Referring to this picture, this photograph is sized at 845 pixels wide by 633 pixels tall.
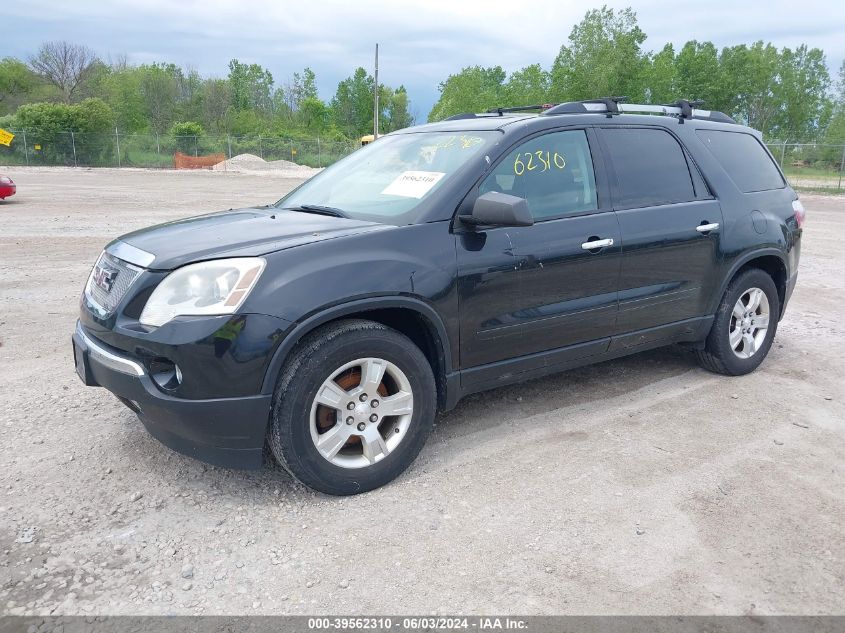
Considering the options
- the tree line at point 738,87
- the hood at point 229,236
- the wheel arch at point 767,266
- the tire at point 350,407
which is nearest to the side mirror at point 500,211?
the hood at point 229,236

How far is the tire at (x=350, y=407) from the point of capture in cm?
316

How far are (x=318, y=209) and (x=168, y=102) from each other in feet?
275

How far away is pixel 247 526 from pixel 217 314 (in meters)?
0.98

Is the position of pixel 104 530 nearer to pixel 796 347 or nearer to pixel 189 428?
pixel 189 428

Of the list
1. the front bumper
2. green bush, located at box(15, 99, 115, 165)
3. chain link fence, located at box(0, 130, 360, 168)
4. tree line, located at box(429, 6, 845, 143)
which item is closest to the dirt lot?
the front bumper

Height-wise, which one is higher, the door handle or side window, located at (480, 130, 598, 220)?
side window, located at (480, 130, 598, 220)

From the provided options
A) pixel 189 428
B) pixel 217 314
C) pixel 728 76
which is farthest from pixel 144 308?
pixel 728 76

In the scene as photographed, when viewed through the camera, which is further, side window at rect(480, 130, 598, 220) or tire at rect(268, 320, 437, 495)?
side window at rect(480, 130, 598, 220)

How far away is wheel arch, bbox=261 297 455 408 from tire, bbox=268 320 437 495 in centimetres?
8

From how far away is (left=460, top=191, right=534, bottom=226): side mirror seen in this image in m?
3.46

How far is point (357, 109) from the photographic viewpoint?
349 feet

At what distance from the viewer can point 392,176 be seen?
13.6ft

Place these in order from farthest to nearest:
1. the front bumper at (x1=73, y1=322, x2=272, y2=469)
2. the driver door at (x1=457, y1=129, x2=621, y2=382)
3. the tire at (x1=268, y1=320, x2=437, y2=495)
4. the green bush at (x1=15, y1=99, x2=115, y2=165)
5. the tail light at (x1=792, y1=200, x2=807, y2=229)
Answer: the green bush at (x1=15, y1=99, x2=115, y2=165) < the tail light at (x1=792, y1=200, x2=807, y2=229) < the driver door at (x1=457, y1=129, x2=621, y2=382) < the tire at (x1=268, y1=320, x2=437, y2=495) < the front bumper at (x1=73, y1=322, x2=272, y2=469)

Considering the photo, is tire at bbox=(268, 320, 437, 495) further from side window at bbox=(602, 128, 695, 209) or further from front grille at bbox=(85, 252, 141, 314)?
side window at bbox=(602, 128, 695, 209)
